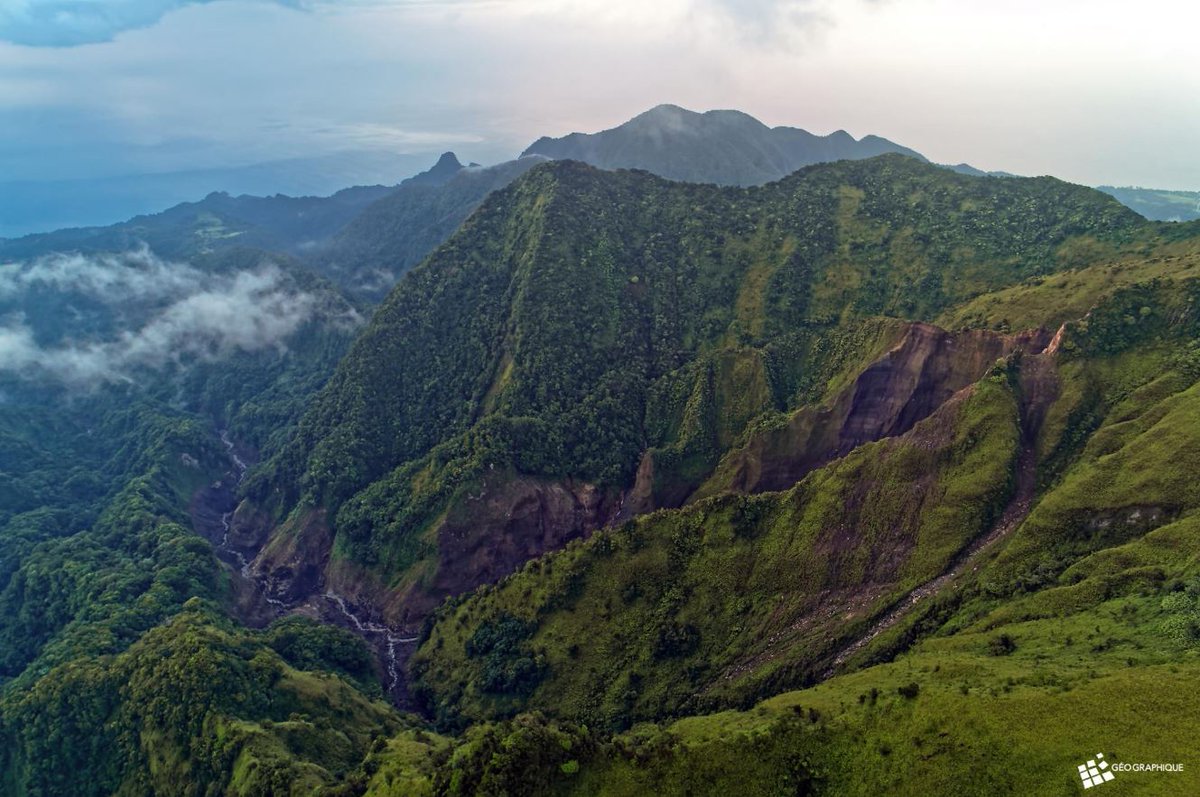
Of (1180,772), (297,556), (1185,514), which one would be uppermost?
(1185,514)

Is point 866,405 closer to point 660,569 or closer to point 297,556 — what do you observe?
point 660,569

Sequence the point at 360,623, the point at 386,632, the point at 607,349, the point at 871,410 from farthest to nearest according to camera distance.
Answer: the point at 607,349 < the point at 360,623 < the point at 386,632 < the point at 871,410

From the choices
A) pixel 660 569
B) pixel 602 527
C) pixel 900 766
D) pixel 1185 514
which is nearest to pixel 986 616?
pixel 1185 514

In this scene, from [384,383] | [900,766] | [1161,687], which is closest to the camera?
[1161,687]

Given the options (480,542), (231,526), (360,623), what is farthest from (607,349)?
(231,526)

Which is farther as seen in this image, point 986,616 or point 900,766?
point 986,616

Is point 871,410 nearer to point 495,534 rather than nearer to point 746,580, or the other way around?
point 746,580

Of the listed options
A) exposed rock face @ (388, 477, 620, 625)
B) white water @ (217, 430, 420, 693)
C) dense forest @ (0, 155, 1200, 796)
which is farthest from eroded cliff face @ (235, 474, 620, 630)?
white water @ (217, 430, 420, 693)
